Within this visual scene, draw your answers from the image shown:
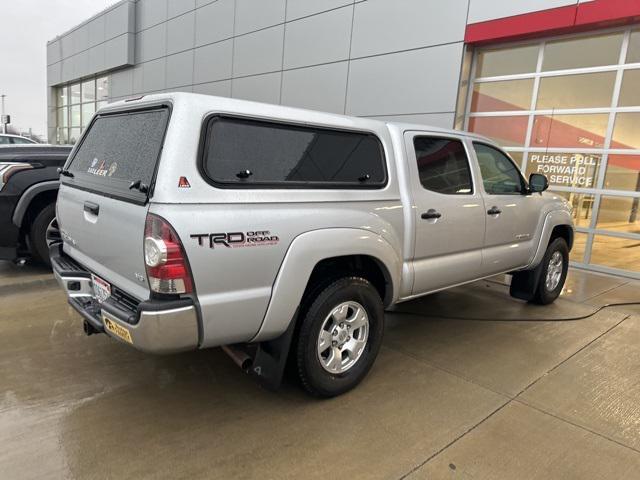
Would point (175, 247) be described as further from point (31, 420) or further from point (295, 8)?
point (295, 8)

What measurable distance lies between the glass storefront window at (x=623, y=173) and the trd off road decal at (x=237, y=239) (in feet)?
22.6

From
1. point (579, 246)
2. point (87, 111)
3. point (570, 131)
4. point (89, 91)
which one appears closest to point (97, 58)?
point (89, 91)

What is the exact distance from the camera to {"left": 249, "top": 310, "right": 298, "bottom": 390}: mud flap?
2.79 m

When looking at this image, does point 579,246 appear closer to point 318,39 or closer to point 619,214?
Result: point 619,214

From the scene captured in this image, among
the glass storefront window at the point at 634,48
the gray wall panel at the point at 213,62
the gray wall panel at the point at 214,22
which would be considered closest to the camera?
the glass storefront window at the point at 634,48

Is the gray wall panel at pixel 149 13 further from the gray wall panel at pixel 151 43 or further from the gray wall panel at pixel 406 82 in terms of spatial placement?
the gray wall panel at pixel 406 82

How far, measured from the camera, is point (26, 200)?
17.5 ft

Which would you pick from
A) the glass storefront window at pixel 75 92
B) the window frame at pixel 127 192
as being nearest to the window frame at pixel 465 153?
the window frame at pixel 127 192

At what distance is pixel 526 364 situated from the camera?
12.6ft

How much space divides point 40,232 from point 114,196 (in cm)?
355

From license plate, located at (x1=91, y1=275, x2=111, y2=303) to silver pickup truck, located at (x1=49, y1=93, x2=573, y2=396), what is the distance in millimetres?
16

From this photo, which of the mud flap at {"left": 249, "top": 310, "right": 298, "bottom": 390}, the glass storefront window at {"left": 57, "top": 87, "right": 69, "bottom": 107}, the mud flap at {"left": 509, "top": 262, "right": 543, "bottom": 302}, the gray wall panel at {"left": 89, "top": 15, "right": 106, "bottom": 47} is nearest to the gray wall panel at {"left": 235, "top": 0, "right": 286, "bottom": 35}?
the mud flap at {"left": 509, "top": 262, "right": 543, "bottom": 302}

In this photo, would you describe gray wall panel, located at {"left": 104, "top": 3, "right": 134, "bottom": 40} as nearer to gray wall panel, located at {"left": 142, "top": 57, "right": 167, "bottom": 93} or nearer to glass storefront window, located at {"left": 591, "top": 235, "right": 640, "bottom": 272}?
gray wall panel, located at {"left": 142, "top": 57, "right": 167, "bottom": 93}

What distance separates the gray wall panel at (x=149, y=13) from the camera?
16656mm
